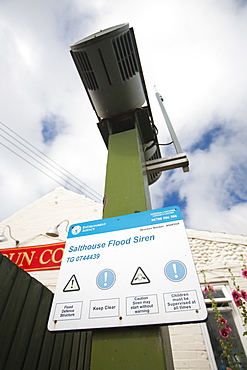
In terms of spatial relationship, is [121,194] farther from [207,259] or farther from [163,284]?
[207,259]

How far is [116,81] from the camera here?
1.32 metres

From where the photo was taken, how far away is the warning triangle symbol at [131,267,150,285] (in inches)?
26.4

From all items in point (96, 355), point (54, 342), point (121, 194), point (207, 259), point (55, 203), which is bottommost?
point (96, 355)

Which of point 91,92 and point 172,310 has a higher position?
point 91,92

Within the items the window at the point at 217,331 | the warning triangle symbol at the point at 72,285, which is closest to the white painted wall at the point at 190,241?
the window at the point at 217,331

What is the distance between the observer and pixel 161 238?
0.75 m

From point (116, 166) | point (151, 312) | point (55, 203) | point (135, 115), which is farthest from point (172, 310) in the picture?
point (55, 203)

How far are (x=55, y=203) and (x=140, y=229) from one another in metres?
5.05

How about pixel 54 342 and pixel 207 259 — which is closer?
pixel 54 342

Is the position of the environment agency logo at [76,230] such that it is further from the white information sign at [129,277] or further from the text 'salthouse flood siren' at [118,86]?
the text 'salthouse flood siren' at [118,86]

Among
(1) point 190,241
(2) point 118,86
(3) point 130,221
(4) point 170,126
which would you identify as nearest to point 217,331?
(1) point 190,241

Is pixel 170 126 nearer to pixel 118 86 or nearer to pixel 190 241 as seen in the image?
pixel 118 86

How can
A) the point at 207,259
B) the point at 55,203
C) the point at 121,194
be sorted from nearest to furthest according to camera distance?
the point at 121,194 → the point at 207,259 → the point at 55,203

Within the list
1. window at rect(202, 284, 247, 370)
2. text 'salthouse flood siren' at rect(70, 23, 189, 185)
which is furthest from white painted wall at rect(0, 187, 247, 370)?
text 'salthouse flood siren' at rect(70, 23, 189, 185)
